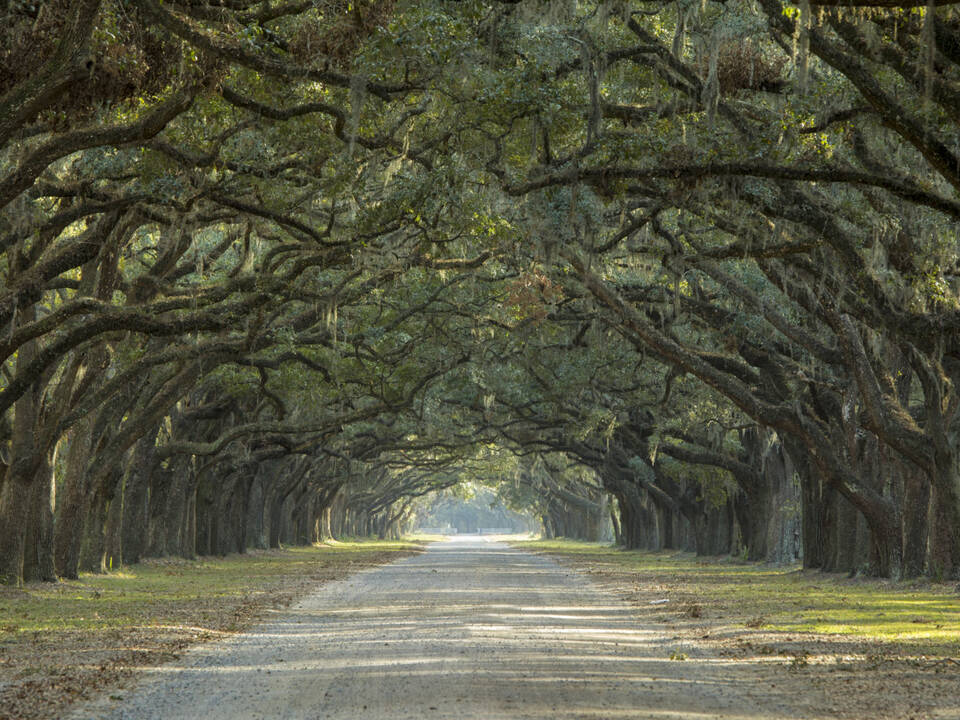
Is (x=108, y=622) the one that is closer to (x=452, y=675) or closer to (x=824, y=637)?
(x=452, y=675)

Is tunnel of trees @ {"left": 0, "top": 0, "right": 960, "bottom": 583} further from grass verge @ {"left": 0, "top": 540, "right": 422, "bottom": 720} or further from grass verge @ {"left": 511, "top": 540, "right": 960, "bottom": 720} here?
grass verge @ {"left": 511, "top": 540, "right": 960, "bottom": 720}

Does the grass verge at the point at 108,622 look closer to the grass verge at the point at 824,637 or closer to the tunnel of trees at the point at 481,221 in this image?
the tunnel of trees at the point at 481,221

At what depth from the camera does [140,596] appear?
2169 cm

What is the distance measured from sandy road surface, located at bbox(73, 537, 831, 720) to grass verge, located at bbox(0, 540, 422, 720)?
47 cm

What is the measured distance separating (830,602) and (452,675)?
11.9 meters

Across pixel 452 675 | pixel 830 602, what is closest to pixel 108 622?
pixel 452 675

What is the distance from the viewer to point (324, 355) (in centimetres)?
2884

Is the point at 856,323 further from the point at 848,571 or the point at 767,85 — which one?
the point at 767,85

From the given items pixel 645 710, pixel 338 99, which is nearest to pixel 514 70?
pixel 338 99

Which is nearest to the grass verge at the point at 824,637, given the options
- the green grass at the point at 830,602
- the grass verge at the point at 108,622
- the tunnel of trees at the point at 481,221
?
the green grass at the point at 830,602

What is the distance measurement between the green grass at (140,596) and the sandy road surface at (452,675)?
2122 mm

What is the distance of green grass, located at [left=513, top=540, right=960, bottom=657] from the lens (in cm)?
1512

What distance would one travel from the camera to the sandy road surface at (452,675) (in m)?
8.67

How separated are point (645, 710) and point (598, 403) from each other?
2935 centimetres
